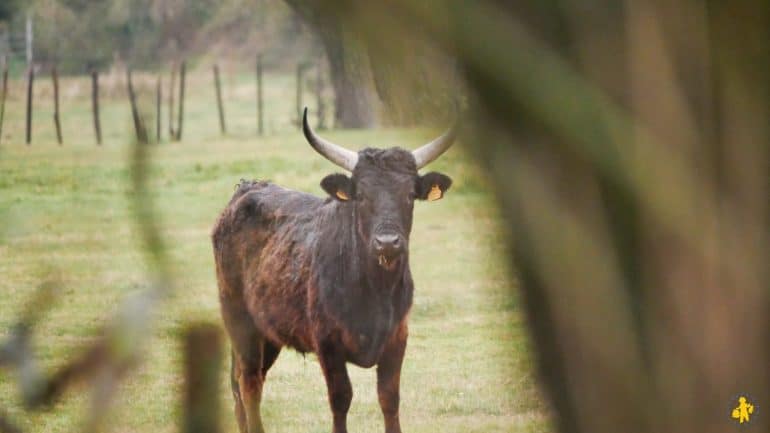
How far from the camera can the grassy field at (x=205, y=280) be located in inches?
33.5

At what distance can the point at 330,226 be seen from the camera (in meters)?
7.72

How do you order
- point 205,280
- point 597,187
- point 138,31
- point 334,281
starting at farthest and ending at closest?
point 205,280 < point 334,281 < point 138,31 < point 597,187

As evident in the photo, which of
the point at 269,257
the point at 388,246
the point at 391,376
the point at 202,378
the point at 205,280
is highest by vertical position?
the point at 202,378

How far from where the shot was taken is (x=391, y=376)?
7359 millimetres

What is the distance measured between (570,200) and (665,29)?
4.3 inches

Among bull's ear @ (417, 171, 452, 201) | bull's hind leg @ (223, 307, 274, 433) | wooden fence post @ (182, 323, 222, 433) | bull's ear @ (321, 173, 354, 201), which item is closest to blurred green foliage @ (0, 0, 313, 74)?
wooden fence post @ (182, 323, 222, 433)

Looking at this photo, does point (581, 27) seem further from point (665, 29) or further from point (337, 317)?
point (337, 317)

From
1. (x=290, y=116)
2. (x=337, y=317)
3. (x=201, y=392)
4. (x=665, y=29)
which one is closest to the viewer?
(x=201, y=392)

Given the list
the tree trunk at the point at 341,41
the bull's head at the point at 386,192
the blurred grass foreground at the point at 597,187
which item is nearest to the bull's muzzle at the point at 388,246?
the bull's head at the point at 386,192

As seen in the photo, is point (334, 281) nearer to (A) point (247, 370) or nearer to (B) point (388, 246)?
(B) point (388, 246)

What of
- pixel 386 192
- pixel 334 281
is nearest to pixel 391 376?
pixel 334 281

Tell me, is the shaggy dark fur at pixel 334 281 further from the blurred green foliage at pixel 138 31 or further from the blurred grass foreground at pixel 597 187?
the blurred grass foreground at pixel 597 187

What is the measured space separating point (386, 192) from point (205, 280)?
5.37 m

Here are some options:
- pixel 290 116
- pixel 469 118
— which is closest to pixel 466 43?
pixel 469 118
